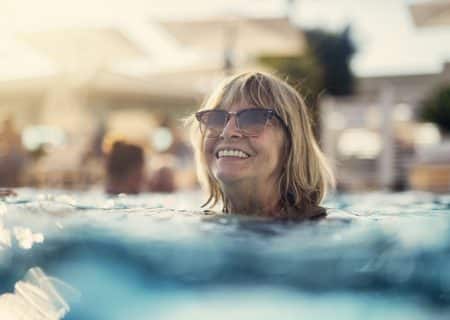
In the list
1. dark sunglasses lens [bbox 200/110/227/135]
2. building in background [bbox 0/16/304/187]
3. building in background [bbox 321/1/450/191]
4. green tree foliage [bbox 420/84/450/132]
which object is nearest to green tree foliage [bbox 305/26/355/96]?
building in background [bbox 321/1/450/191]

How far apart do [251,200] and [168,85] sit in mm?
10197

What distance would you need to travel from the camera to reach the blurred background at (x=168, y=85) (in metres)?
8.39

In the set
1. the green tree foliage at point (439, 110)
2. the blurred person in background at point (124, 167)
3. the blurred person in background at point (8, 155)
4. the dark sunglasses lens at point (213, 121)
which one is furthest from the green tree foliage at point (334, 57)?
the dark sunglasses lens at point (213, 121)

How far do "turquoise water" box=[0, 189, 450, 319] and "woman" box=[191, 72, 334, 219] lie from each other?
0.46 meters

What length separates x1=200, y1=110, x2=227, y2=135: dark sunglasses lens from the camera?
153 centimetres

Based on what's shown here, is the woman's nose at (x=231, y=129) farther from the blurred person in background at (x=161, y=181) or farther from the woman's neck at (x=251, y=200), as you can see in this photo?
the blurred person in background at (x=161, y=181)

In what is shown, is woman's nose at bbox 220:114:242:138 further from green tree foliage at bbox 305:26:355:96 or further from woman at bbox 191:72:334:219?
green tree foliage at bbox 305:26:355:96

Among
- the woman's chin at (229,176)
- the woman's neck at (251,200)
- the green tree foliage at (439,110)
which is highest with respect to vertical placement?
the green tree foliage at (439,110)

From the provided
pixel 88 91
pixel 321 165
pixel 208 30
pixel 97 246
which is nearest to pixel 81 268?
pixel 97 246

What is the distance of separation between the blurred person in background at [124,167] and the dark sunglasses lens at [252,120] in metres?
1.99

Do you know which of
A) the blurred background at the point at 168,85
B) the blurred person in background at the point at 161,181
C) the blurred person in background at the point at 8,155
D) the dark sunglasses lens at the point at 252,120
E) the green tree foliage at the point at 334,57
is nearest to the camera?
the dark sunglasses lens at the point at 252,120

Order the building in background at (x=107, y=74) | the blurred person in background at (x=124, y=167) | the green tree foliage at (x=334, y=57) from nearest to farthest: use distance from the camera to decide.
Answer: the blurred person in background at (x=124, y=167), the building in background at (x=107, y=74), the green tree foliage at (x=334, y=57)

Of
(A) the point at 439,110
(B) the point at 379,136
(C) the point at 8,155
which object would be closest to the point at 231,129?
(C) the point at 8,155

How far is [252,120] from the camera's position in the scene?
58.2 inches
